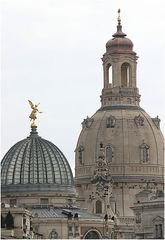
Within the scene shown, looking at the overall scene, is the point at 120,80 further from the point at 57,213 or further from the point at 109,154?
the point at 57,213

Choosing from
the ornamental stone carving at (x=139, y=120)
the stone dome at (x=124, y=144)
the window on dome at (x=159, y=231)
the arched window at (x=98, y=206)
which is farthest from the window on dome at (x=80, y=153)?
the window on dome at (x=159, y=231)

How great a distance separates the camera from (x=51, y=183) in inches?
6319

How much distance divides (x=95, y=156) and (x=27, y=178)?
30.7 meters

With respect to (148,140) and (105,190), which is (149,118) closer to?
(148,140)

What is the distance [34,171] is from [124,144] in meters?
31.0

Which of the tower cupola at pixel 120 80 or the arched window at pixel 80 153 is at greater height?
the tower cupola at pixel 120 80

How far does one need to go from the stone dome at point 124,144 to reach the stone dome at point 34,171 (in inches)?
1058

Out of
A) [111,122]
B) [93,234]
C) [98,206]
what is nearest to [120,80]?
[111,122]

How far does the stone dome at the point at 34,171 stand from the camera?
160 metres

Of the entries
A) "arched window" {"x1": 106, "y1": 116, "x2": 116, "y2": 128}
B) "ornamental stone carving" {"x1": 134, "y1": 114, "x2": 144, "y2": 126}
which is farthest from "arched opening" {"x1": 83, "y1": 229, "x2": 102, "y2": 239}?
"ornamental stone carving" {"x1": 134, "y1": 114, "x2": 144, "y2": 126}

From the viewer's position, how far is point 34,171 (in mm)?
160875

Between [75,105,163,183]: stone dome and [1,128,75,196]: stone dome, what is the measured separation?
26862 mm

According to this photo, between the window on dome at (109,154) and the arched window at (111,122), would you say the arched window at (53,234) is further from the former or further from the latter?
the arched window at (111,122)

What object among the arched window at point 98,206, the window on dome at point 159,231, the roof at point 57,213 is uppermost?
the arched window at point 98,206
